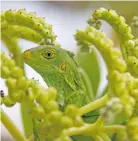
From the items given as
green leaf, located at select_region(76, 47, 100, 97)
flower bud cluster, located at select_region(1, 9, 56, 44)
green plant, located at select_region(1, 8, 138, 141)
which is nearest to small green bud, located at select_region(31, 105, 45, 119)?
green plant, located at select_region(1, 8, 138, 141)

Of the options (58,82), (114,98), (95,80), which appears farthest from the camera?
(95,80)

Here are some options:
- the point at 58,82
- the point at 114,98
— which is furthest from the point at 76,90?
the point at 114,98

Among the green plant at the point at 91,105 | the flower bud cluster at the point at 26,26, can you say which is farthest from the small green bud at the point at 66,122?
the flower bud cluster at the point at 26,26

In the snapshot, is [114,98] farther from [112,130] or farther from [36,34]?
[36,34]

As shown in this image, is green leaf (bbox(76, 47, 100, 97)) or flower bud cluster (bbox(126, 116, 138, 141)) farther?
green leaf (bbox(76, 47, 100, 97))

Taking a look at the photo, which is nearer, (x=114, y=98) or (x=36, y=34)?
(x=114, y=98)

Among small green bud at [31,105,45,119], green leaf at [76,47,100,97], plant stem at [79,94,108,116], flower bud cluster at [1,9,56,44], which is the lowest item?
small green bud at [31,105,45,119]

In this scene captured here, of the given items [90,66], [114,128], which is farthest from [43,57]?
[90,66]

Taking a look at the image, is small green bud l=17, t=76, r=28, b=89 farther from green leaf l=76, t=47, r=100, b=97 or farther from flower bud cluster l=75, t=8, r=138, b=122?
green leaf l=76, t=47, r=100, b=97
